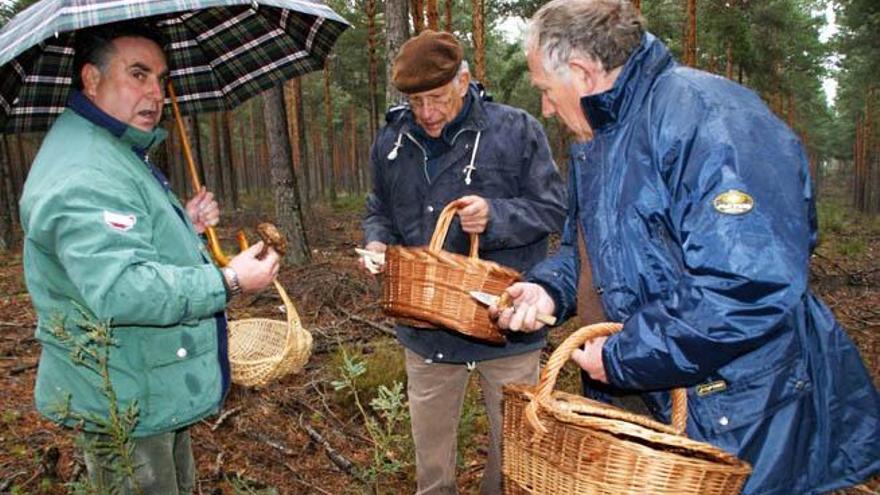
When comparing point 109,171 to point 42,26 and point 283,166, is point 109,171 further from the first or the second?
point 283,166

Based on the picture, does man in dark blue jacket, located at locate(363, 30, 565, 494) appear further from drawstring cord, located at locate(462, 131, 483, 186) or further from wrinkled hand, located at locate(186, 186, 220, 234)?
wrinkled hand, located at locate(186, 186, 220, 234)

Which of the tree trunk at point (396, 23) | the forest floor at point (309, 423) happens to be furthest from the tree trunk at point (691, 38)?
the tree trunk at point (396, 23)

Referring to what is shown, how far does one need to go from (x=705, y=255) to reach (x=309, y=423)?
3582 millimetres

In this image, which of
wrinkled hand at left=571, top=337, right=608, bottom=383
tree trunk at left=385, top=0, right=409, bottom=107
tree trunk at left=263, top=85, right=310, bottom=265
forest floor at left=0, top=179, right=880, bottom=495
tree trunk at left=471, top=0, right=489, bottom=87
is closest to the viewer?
wrinkled hand at left=571, top=337, right=608, bottom=383

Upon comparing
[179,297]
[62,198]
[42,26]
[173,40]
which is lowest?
[179,297]

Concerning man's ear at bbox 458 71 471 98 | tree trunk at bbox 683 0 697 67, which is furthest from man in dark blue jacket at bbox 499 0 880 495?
tree trunk at bbox 683 0 697 67

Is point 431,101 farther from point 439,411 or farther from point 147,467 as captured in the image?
point 147,467

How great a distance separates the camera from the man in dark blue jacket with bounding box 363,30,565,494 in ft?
9.64

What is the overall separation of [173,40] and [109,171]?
4.90 feet

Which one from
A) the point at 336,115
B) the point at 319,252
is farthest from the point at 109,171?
the point at 336,115

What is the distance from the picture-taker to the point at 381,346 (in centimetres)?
561

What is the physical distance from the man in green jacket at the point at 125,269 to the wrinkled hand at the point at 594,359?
120cm

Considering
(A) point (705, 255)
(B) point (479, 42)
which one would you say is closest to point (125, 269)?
(A) point (705, 255)

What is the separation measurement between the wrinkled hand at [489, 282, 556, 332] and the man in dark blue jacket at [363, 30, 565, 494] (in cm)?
60
